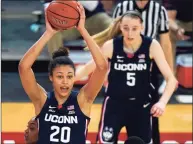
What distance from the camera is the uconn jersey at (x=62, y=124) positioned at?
326cm

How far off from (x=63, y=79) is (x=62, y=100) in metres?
0.13

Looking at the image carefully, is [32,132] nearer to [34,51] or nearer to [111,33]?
[34,51]

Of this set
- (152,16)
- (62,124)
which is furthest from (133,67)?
(62,124)

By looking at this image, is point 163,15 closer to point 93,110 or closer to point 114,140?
point 114,140

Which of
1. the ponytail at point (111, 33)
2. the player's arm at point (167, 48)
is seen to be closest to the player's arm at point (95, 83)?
the ponytail at point (111, 33)

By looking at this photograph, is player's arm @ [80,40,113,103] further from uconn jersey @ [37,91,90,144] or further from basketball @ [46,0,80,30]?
basketball @ [46,0,80,30]

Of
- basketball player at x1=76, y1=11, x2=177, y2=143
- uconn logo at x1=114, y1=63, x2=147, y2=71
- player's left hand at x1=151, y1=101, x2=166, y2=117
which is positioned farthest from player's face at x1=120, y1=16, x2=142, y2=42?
player's left hand at x1=151, y1=101, x2=166, y2=117

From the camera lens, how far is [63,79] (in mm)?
3293

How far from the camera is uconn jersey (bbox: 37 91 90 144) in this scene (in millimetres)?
3260

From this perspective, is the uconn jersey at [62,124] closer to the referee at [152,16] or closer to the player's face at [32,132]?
the player's face at [32,132]

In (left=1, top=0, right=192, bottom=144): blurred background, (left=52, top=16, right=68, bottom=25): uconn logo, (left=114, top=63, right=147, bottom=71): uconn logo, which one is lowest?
(left=1, top=0, right=192, bottom=144): blurred background

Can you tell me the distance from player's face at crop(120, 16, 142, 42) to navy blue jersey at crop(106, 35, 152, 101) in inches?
4.4

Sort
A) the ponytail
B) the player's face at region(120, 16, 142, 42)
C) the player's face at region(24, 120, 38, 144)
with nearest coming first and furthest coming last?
1. the player's face at region(24, 120, 38, 144)
2. the player's face at region(120, 16, 142, 42)
3. the ponytail

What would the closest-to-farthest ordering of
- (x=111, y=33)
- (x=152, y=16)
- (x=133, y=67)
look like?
(x=133, y=67)
(x=111, y=33)
(x=152, y=16)
